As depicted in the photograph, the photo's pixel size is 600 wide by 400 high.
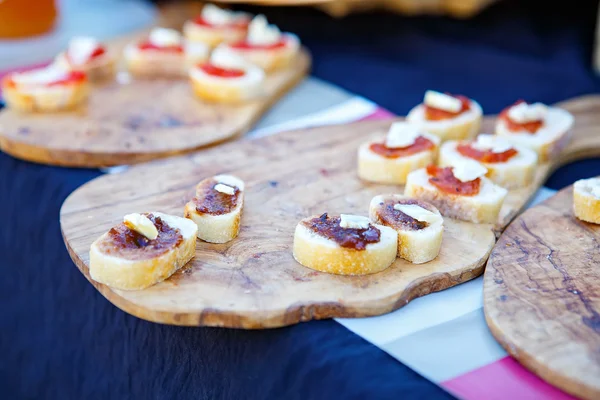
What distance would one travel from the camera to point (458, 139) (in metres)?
2.31

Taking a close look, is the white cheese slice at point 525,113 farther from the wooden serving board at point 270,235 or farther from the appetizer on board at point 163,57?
the appetizer on board at point 163,57

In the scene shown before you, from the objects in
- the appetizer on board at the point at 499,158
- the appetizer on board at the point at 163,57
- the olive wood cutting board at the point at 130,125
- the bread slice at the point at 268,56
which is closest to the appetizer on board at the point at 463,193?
the appetizer on board at the point at 499,158

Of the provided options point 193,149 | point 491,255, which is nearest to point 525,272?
point 491,255

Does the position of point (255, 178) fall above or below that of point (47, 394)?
above

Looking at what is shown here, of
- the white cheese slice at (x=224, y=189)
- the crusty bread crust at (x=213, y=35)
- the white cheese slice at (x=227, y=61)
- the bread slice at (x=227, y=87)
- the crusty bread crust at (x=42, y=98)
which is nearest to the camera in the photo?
the white cheese slice at (x=224, y=189)

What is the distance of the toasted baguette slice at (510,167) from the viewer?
2.02m

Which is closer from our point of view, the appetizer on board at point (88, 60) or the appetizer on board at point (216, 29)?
the appetizer on board at point (88, 60)

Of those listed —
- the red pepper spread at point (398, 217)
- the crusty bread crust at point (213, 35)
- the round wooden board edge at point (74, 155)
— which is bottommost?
the round wooden board edge at point (74, 155)

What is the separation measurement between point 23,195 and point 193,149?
21.7 inches

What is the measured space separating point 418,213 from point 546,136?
0.75 m

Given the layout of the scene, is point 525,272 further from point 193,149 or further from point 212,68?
point 212,68

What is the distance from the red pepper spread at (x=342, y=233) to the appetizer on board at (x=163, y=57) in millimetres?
1456

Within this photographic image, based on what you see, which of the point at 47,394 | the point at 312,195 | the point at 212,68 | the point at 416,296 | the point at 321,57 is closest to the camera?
the point at 416,296

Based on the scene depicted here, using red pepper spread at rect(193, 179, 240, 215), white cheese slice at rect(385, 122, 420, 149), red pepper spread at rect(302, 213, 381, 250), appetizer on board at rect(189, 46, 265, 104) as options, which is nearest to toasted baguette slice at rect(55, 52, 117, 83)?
appetizer on board at rect(189, 46, 265, 104)
